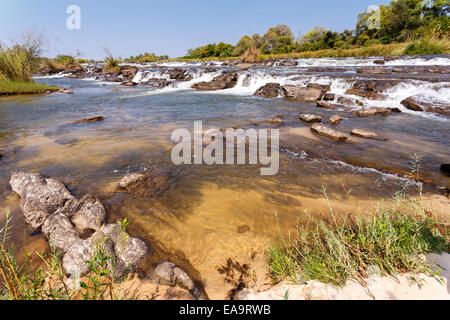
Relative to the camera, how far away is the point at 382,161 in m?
4.23

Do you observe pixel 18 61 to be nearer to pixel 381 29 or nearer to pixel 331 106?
pixel 331 106

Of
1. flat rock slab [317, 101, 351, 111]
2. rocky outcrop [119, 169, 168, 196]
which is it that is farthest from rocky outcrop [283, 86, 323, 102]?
rocky outcrop [119, 169, 168, 196]

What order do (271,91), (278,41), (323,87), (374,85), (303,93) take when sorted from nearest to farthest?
(374,85)
(303,93)
(323,87)
(271,91)
(278,41)

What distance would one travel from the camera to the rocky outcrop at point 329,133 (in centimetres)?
541

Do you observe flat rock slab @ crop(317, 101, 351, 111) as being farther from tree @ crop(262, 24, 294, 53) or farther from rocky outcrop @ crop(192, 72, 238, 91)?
tree @ crop(262, 24, 294, 53)

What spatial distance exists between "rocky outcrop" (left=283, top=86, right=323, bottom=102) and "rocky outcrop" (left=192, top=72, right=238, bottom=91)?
17.6ft

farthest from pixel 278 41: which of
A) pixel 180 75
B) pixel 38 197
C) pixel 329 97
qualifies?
pixel 38 197

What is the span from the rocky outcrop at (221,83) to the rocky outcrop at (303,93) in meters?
5.36

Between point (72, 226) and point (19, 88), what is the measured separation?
15564 millimetres

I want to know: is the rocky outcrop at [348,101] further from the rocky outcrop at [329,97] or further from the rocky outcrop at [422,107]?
the rocky outcrop at [422,107]

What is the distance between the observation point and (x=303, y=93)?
11102 mm
